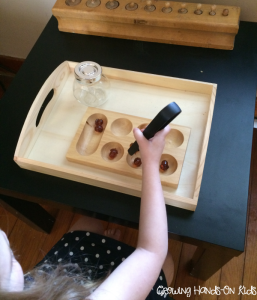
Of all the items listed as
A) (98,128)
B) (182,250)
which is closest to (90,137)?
(98,128)

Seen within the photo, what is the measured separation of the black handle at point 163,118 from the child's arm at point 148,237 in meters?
0.02

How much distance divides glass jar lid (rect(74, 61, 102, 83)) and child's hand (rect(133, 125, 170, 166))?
18cm

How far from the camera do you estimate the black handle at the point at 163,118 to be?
462 millimetres

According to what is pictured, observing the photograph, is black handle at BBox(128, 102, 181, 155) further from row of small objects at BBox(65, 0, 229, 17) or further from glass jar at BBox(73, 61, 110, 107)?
row of small objects at BBox(65, 0, 229, 17)

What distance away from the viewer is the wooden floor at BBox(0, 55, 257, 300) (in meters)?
0.94

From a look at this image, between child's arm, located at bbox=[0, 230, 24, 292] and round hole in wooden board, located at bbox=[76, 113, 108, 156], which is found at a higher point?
round hole in wooden board, located at bbox=[76, 113, 108, 156]

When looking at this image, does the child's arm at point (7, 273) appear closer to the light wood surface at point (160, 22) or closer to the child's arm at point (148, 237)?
the child's arm at point (148, 237)

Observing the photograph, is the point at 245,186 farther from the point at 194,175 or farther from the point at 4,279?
the point at 4,279

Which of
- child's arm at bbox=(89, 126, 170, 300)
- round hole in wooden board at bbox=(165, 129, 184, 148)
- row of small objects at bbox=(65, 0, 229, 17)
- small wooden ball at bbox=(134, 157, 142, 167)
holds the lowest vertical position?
child's arm at bbox=(89, 126, 170, 300)

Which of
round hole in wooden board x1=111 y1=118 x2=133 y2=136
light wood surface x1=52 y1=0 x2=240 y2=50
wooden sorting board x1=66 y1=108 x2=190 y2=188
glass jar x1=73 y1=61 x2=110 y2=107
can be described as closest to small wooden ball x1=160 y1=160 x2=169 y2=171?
wooden sorting board x1=66 y1=108 x2=190 y2=188

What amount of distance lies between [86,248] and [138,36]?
0.61 meters

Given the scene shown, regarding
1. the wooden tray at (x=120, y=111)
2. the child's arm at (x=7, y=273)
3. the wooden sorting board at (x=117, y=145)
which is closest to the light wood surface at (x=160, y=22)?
the wooden tray at (x=120, y=111)

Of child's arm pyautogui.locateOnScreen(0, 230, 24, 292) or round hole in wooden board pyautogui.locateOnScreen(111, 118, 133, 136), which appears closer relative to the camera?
child's arm pyautogui.locateOnScreen(0, 230, 24, 292)

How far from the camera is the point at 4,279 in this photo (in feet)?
1.37
